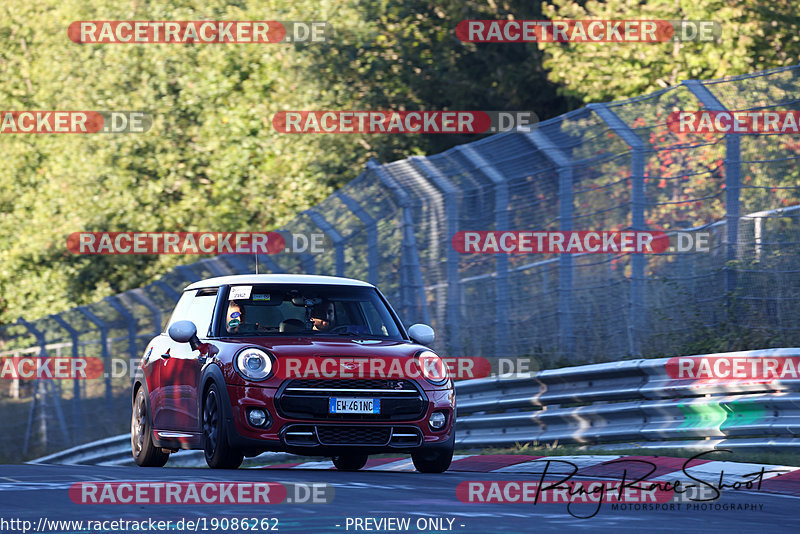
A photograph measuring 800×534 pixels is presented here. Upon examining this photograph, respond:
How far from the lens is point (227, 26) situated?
116 feet

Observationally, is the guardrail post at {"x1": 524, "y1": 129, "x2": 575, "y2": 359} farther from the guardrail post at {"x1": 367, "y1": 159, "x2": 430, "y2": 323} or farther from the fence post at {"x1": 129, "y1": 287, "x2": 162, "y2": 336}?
the fence post at {"x1": 129, "y1": 287, "x2": 162, "y2": 336}

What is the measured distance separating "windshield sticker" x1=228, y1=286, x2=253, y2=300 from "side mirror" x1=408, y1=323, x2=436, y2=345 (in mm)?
1298

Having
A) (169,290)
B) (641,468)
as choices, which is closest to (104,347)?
(169,290)

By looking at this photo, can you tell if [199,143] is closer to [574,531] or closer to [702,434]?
[702,434]

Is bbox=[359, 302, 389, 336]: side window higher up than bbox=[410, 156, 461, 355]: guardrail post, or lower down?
lower down

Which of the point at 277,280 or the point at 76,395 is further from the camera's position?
the point at 76,395

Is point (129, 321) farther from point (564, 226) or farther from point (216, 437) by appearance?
point (216, 437)

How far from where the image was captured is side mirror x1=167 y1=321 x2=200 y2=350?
11539 millimetres

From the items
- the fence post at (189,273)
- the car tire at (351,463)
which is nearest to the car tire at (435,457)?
the car tire at (351,463)

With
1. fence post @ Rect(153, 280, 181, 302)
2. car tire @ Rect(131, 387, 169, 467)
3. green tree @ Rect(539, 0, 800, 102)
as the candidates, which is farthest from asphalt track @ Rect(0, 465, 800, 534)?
green tree @ Rect(539, 0, 800, 102)

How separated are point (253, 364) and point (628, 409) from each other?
3206mm

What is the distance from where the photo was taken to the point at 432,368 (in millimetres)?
11172

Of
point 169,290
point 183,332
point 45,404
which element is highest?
point 169,290

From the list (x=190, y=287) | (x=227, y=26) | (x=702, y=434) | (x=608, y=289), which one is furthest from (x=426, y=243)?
(x=227, y=26)
